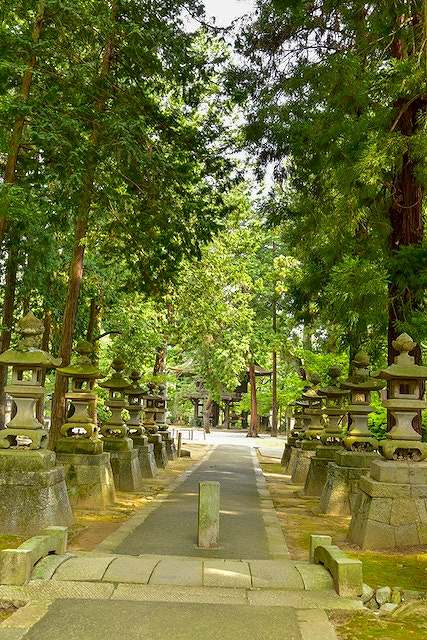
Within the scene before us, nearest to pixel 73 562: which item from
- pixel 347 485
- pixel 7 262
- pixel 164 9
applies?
pixel 347 485

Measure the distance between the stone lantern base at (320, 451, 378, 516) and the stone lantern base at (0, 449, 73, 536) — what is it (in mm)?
5204

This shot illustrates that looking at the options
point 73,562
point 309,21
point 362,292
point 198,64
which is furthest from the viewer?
point 198,64

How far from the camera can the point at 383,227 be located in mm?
10445

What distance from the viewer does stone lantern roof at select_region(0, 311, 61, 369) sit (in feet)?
29.2

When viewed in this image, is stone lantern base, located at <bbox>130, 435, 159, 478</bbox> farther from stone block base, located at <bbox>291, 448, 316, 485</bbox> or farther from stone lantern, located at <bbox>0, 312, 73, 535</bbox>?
stone lantern, located at <bbox>0, 312, 73, 535</bbox>

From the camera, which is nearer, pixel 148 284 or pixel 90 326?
pixel 148 284

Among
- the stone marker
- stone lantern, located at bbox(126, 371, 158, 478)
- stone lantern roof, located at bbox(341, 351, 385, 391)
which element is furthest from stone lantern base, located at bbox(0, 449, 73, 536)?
stone lantern, located at bbox(126, 371, 158, 478)

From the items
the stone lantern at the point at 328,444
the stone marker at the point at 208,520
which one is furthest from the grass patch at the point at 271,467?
the stone marker at the point at 208,520

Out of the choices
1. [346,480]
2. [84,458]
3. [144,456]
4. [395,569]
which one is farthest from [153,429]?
[395,569]

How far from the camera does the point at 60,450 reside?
11320 millimetres

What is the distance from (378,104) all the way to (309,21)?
2.03m

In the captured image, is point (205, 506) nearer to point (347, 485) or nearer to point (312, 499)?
point (347, 485)

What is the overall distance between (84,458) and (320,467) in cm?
554

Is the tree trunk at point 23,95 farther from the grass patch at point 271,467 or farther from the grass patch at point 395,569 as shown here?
the grass patch at point 271,467
